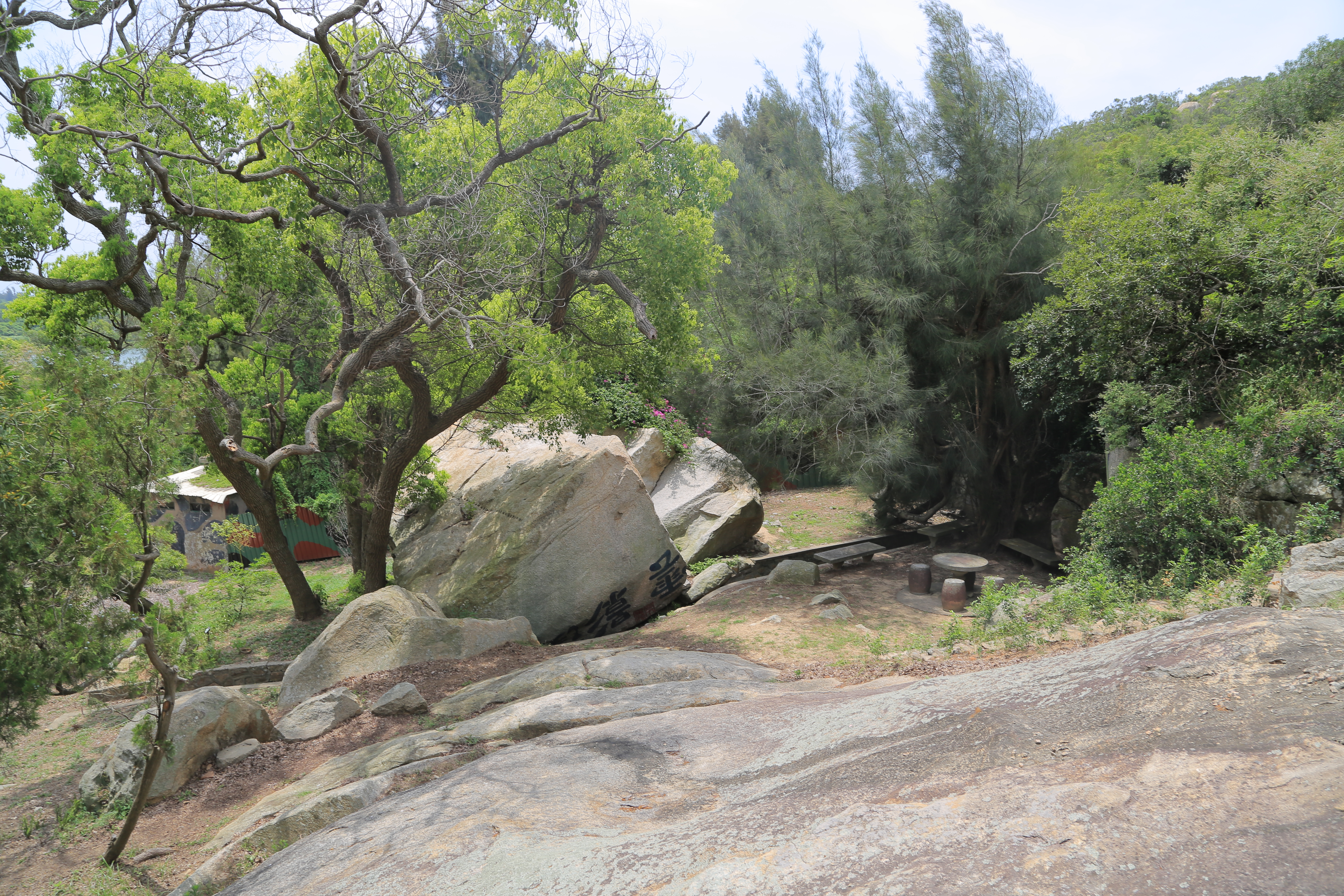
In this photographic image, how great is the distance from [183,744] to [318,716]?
1041mm

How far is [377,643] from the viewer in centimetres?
820

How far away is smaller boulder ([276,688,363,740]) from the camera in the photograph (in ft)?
22.2

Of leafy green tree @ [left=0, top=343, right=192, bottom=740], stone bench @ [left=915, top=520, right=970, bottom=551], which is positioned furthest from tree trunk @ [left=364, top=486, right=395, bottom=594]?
stone bench @ [left=915, top=520, right=970, bottom=551]

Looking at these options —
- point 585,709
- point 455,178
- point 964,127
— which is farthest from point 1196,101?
point 585,709

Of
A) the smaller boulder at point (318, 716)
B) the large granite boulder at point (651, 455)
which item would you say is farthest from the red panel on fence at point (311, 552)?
the smaller boulder at point (318, 716)

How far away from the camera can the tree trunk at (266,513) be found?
9492 mm

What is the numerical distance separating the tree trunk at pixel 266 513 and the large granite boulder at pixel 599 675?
16.1ft

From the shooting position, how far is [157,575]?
17.6ft

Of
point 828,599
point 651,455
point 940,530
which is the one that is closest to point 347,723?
point 828,599

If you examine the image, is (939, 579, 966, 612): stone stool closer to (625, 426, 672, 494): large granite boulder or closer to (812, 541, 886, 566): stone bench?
(812, 541, 886, 566): stone bench

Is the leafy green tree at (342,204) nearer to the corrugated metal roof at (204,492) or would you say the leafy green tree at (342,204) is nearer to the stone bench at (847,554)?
the stone bench at (847,554)

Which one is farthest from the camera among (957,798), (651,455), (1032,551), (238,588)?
(651,455)

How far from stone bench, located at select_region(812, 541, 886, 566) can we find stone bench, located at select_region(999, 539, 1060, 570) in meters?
2.40

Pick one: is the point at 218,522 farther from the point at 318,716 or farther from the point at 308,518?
the point at 318,716
